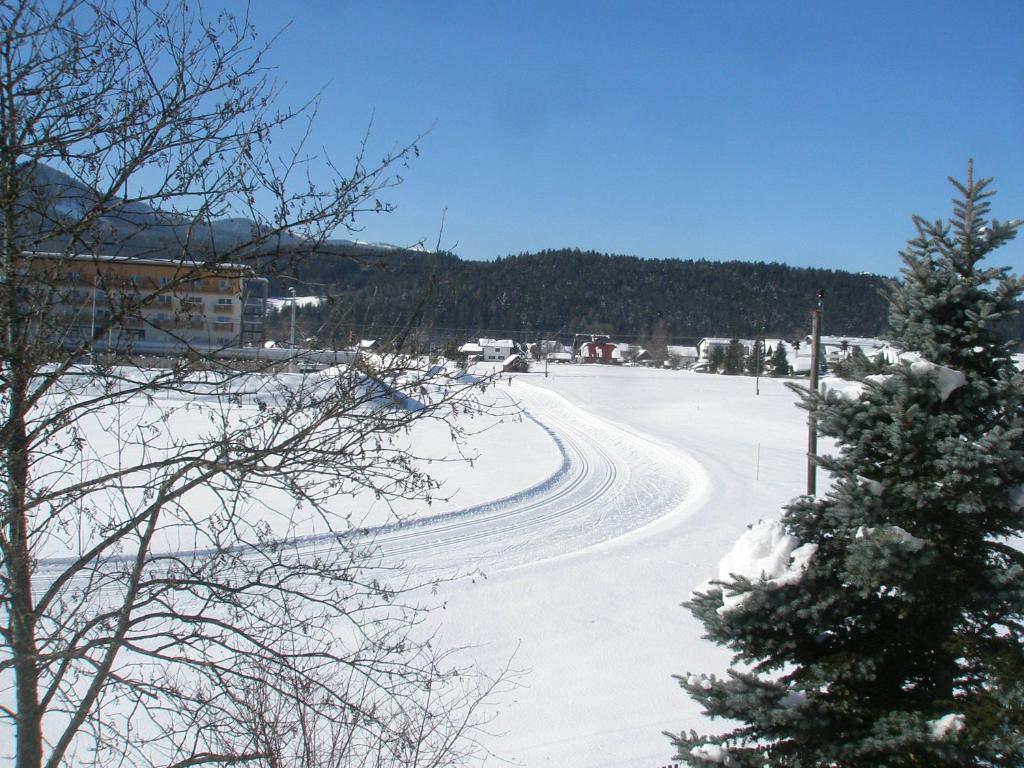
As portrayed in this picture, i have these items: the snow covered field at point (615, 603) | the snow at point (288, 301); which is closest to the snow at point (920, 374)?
the snow at point (288, 301)

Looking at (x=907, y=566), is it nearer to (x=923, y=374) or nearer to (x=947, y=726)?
(x=947, y=726)

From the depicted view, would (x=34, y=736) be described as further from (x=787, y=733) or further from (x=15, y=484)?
(x=787, y=733)

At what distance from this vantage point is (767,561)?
439cm

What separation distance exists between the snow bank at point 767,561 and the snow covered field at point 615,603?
351 centimetres

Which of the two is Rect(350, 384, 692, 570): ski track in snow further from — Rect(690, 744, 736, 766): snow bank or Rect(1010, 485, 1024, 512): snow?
Rect(1010, 485, 1024, 512): snow

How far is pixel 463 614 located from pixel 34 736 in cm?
721

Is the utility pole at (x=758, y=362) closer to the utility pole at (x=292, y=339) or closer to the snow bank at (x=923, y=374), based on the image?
the snow bank at (x=923, y=374)

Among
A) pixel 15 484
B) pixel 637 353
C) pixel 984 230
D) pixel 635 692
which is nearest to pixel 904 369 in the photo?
pixel 984 230

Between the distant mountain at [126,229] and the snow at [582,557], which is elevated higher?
the distant mountain at [126,229]

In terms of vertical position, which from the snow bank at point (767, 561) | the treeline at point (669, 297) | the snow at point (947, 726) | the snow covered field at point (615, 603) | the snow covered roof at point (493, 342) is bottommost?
the snow covered field at point (615, 603)

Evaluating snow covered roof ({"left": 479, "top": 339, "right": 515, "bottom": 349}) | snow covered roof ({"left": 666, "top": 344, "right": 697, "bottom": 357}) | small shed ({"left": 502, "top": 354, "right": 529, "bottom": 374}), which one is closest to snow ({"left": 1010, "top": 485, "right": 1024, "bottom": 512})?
small shed ({"left": 502, "top": 354, "right": 529, "bottom": 374})

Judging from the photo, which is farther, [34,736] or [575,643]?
[575,643]

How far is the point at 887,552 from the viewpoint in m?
3.92

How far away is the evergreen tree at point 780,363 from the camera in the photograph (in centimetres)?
7844
